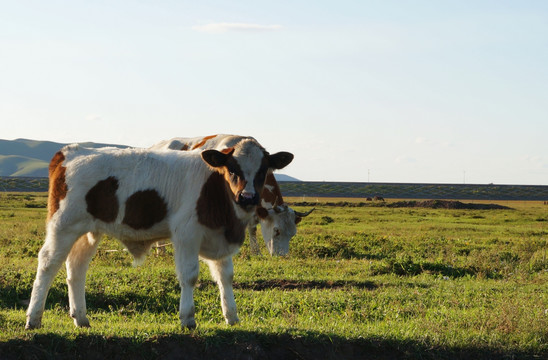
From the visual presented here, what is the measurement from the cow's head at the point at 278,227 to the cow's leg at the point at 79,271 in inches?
356

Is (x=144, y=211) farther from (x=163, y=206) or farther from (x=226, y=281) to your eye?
(x=226, y=281)

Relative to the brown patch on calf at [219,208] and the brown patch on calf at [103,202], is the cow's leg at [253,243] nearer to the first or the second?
the brown patch on calf at [219,208]

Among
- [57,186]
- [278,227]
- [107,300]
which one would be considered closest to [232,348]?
[57,186]

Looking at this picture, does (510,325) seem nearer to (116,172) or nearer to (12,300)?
(116,172)

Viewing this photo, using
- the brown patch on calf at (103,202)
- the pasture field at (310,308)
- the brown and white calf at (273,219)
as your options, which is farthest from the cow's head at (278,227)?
the brown patch on calf at (103,202)

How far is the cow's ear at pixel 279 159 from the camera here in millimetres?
8844

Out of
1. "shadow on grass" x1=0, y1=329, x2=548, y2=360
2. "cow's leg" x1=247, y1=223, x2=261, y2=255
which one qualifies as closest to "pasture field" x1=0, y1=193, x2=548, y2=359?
"shadow on grass" x1=0, y1=329, x2=548, y2=360

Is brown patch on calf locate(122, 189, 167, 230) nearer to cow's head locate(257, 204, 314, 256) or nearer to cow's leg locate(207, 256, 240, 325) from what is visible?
cow's leg locate(207, 256, 240, 325)

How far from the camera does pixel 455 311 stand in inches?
404

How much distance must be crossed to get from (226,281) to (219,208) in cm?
103

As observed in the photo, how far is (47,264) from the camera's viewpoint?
28.3 feet

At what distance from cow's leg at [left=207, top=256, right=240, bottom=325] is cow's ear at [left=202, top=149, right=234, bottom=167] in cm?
129

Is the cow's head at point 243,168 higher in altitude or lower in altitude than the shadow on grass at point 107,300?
higher

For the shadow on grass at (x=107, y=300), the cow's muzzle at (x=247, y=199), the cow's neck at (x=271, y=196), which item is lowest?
the shadow on grass at (x=107, y=300)
